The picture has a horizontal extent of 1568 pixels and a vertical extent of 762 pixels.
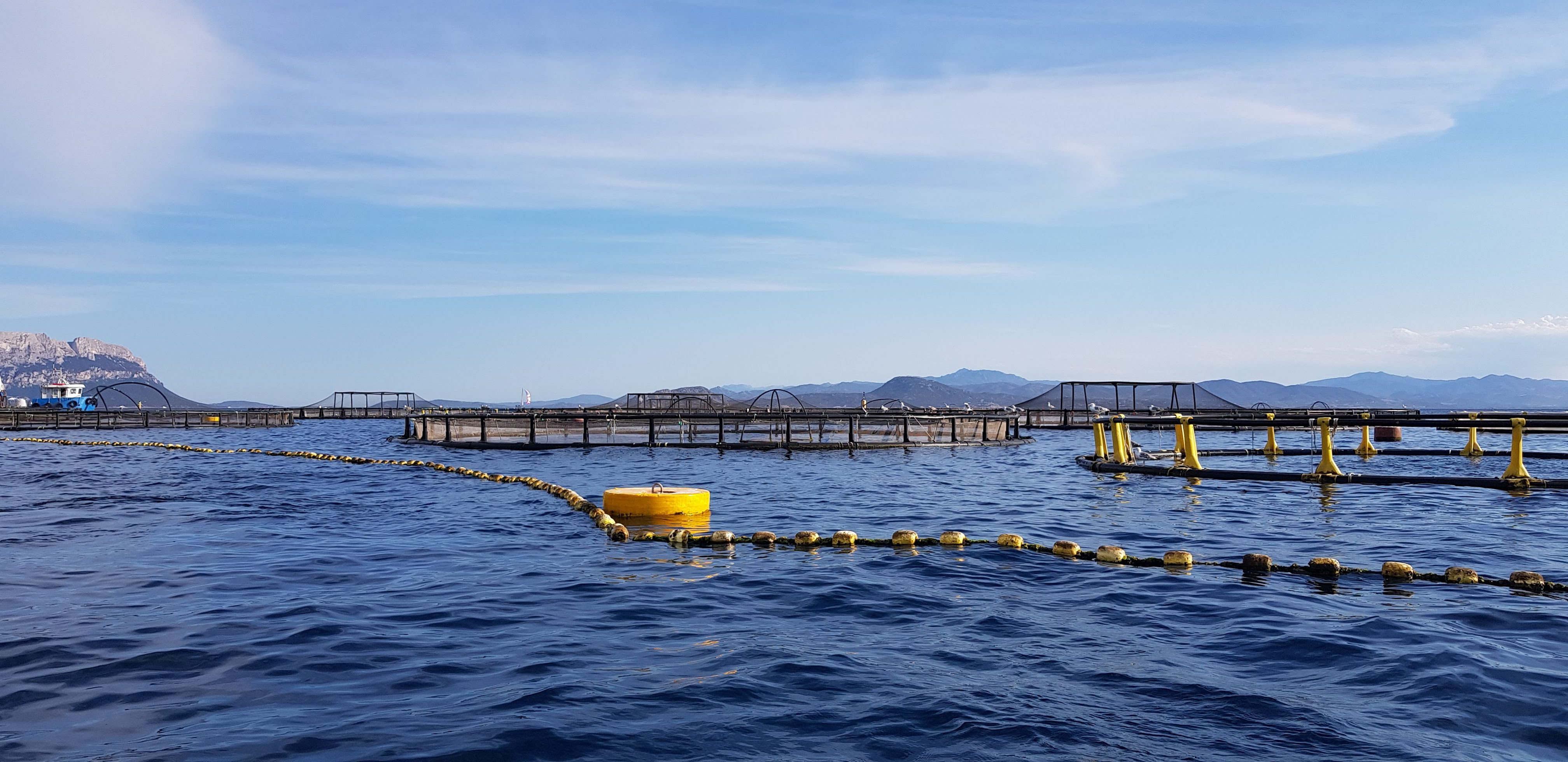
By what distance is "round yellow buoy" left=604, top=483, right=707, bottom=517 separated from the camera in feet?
66.3

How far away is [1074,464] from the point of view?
132ft

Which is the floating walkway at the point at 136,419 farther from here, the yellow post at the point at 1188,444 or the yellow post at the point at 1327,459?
the yellow post at the point at 1327,459

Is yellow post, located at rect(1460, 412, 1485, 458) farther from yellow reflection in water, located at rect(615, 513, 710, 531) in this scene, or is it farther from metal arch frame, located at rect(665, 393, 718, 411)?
metal arch frame, located at rect(665, 393, 718, 411)

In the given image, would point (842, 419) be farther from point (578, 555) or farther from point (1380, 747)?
point (1380, 747)

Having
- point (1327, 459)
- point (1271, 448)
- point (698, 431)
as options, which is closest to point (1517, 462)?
point (1327, 459)

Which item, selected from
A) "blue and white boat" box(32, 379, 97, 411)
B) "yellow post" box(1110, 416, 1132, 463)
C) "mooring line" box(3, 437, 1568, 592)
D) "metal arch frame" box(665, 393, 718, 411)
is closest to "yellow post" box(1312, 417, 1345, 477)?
"yellow post" box(1110, 416, 1132, 463)

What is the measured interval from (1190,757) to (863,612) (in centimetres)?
550

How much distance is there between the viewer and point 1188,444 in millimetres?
29953

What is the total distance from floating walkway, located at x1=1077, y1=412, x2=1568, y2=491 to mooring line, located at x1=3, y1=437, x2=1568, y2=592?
1076 cm

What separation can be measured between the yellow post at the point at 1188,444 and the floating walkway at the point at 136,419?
3074 inches

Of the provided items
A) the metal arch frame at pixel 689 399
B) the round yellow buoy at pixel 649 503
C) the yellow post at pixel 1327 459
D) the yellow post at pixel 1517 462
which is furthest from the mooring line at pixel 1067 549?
the metal arch frame at pixel 689 399

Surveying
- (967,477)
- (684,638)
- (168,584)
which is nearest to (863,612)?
(684,638)

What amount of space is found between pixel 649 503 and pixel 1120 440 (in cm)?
1900

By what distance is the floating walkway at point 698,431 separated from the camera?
51.9 meters
